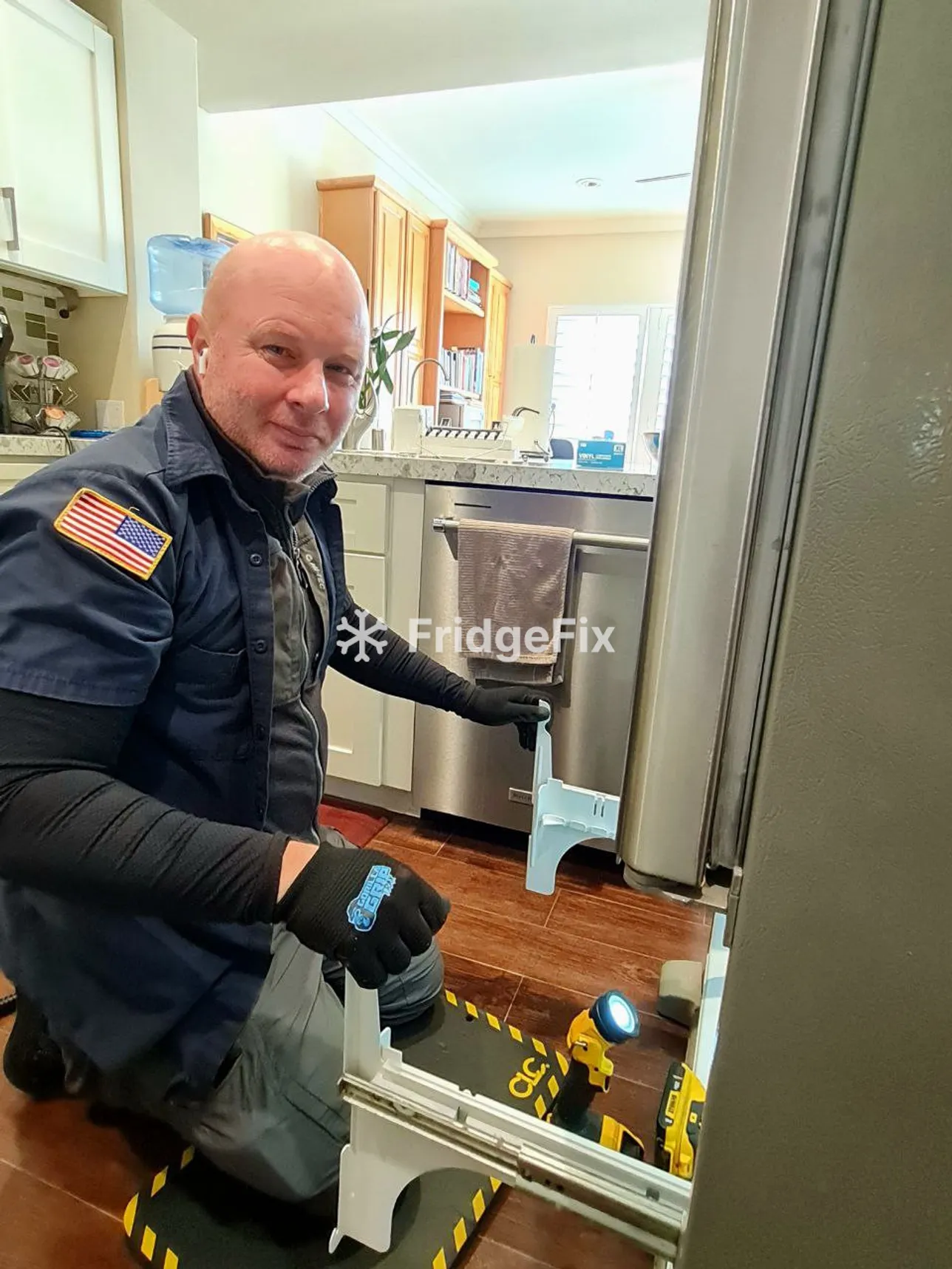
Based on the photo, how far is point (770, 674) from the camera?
0.43m

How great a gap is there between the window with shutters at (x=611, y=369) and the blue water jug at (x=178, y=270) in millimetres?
3483

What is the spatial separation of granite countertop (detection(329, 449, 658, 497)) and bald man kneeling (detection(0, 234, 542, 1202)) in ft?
2.08

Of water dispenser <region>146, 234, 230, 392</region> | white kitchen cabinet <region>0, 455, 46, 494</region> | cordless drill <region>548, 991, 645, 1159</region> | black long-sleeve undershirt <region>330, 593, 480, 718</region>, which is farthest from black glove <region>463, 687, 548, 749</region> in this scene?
water dispenser <region>146, 234, 230, 392</region>

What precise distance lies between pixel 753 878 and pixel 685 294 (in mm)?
332

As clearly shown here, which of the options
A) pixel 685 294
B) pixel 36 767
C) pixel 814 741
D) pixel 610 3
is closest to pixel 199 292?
pixel 610 3

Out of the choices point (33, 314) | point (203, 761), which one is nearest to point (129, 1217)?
point (203, 761)

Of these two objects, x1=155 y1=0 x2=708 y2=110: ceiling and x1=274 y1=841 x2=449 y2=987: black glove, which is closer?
x1=274 y1=841 x2=449 y2=987: black glove

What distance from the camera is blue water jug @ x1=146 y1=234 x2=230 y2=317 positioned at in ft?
7.43

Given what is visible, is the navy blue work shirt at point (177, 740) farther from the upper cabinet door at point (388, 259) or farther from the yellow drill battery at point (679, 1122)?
the upper cabinet door at point (388, 259)

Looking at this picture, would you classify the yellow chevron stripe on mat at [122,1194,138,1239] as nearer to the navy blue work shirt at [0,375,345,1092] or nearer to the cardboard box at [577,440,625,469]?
the navy blue work shirt at [0,375,345,1092]

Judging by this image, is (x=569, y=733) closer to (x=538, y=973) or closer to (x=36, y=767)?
(x=538, y=973)

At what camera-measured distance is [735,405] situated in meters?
0.41

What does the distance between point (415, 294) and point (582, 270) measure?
5.50ft

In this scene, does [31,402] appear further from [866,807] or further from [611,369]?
[611,369]
